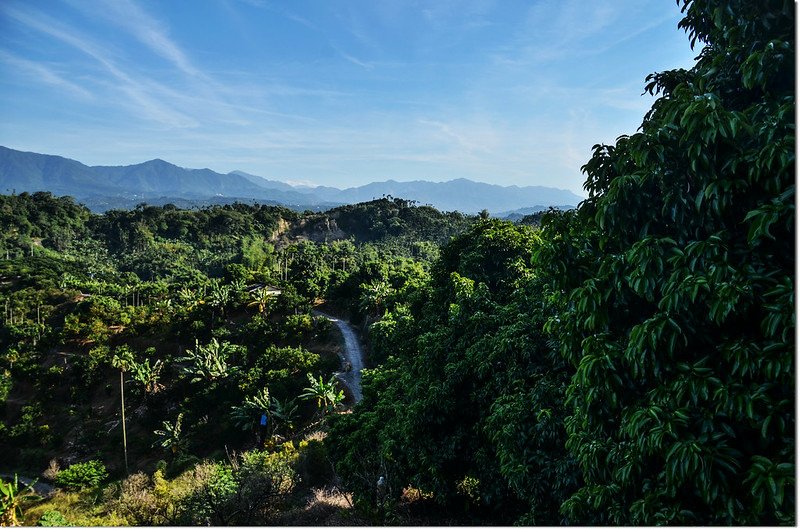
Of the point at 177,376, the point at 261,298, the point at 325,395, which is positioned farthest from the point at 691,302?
the point at 261,298

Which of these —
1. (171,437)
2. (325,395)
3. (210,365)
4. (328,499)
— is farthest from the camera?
(210,365)

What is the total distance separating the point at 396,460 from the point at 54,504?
16460 mm

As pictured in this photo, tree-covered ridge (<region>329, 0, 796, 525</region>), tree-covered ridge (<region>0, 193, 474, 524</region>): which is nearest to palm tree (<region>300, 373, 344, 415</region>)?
tree-covered ridge (<region>0, 193, 474, 524</region>)

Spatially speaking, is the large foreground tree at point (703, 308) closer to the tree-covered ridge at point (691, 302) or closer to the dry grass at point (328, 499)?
the tree-covered ridge at point (691, 302)

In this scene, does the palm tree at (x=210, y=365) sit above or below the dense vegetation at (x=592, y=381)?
below

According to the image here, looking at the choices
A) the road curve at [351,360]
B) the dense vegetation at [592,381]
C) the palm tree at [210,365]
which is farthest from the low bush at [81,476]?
the road curve at [351,360]

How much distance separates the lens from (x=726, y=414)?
3.13m

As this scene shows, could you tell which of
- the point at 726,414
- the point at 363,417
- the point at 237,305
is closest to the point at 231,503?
the point at 363,417

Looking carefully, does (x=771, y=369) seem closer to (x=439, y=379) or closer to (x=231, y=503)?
(x=439, y=379)

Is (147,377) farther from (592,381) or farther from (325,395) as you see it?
(592,381)

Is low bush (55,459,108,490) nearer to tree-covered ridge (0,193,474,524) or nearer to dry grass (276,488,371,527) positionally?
tree-covered ridge (0,193,474,524)

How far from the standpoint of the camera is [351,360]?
25.8 meters

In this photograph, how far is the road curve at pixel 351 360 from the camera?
23094 millimetres

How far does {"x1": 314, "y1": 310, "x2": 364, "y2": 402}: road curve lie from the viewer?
23.1 metres
